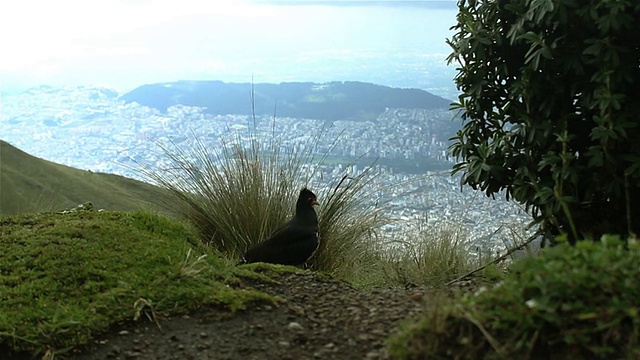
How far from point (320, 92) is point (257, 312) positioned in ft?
28.1

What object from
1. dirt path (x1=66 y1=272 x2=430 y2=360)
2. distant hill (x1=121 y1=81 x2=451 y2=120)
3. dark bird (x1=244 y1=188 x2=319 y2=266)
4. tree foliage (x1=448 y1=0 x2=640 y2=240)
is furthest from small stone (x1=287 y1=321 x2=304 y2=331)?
distant hill (x1=121 y1=81 x2=451 y2=120)

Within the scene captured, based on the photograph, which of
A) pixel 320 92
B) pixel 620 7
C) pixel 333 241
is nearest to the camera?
pixel 620 7

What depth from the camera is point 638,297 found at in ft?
6.84

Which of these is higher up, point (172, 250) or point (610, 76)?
point (610, 76)

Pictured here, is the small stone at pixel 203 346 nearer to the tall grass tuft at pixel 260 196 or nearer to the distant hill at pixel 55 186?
the tall grass tuft at pixel 260 196

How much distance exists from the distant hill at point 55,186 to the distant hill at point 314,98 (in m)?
1.55

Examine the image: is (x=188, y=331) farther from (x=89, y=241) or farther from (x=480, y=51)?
(x=480, y=51)

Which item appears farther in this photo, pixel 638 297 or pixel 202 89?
pixel 202 89

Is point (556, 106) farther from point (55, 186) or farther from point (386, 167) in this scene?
point (55, 186)

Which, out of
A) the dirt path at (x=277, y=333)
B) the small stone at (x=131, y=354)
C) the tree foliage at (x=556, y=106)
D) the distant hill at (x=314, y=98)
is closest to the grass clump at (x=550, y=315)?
the dirt path at (x=277, y=333)

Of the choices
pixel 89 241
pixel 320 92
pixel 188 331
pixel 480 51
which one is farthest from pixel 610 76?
pixel 320 92

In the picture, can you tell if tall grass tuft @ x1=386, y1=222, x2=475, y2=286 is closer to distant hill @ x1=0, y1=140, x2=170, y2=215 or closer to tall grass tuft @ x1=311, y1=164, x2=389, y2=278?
tall grass tuft @ x1=311, y1=164, x2=389, y2=278

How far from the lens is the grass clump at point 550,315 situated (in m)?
2.04

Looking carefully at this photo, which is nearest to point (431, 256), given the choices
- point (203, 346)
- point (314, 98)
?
point (203, 346)
